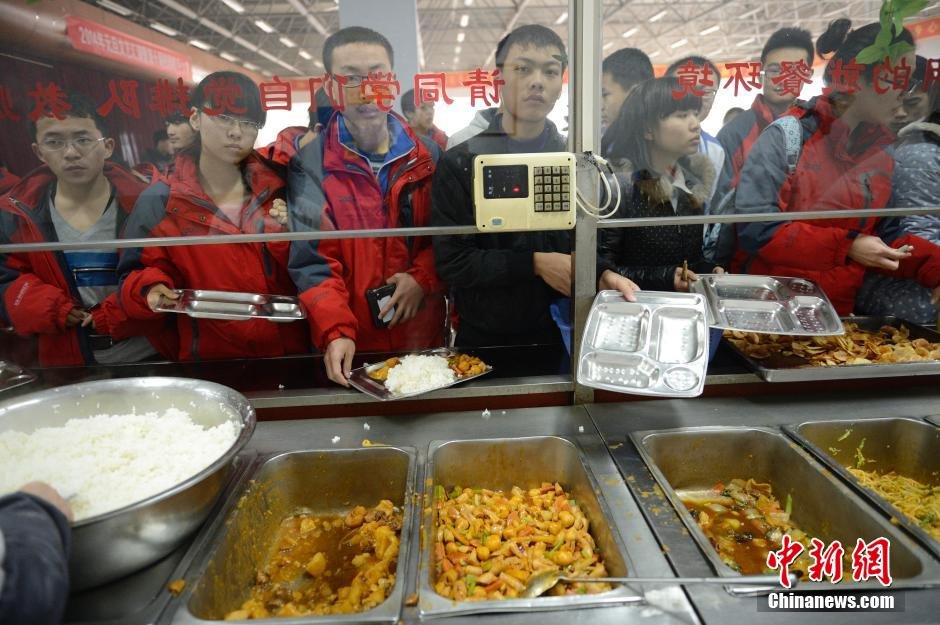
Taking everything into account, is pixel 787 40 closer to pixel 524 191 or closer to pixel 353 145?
pixel 524 191

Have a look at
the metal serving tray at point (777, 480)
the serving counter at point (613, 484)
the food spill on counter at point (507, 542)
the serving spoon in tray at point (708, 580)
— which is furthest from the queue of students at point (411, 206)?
the serving spoon in tray at point (708, 580)

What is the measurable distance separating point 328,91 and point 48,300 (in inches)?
63.8

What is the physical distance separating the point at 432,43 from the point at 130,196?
1.34m

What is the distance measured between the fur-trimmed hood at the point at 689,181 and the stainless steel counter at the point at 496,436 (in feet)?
3.21

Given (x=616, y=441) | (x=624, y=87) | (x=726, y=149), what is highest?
(x=624, y=87)

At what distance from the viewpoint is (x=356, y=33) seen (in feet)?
6.24

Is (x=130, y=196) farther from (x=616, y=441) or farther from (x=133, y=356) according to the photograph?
(x=616, y=441)

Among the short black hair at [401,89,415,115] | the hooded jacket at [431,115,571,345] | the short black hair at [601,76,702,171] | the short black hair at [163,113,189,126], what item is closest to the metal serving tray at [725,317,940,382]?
the hooded jacket at [431,115,571,345]

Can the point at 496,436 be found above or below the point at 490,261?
below

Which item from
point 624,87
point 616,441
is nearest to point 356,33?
point 624,87

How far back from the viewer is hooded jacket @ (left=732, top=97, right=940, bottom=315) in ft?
7.23

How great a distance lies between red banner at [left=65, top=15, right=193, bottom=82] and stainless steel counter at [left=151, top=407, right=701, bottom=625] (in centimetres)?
133

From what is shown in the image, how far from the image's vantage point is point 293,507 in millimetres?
1716

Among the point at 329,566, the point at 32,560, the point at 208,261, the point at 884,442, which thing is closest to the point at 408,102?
the point at 208,261
